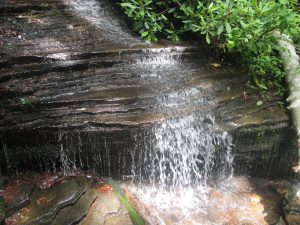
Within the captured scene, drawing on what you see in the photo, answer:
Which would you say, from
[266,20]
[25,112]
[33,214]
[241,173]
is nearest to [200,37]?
[266,20]

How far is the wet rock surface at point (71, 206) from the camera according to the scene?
13.2ft

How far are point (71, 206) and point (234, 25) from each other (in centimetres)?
424

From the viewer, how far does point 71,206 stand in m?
4.24

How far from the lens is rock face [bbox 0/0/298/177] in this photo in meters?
4.81

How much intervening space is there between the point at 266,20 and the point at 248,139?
2.15m

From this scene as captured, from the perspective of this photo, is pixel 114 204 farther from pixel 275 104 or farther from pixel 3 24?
pixel 3 24

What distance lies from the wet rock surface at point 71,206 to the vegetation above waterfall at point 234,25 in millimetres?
3370

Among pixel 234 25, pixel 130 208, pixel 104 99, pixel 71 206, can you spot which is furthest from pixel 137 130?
pixel 234 25

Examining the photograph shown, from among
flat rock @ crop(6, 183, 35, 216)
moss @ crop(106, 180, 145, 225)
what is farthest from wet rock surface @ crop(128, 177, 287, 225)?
flat rock @ crop(6, 183, 35, 216)

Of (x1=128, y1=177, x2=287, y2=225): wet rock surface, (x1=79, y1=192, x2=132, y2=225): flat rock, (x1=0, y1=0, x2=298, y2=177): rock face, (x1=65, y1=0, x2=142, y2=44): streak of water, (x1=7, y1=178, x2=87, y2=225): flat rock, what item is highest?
(x1=65, y1=0, x2=142, y2=44): streak of water

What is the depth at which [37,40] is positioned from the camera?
5938mm

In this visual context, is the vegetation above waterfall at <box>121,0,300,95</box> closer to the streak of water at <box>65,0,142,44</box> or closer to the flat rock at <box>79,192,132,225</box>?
the streak of water at <box>65,0,142,44</box>

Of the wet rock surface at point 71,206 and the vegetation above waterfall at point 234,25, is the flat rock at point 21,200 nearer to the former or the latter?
the wet rock surface at point 71,206

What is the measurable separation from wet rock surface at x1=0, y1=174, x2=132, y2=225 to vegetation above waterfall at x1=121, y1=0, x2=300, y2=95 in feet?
11.1
